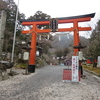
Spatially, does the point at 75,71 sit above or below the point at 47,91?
above

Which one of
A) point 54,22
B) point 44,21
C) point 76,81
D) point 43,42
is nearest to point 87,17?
point 54,22

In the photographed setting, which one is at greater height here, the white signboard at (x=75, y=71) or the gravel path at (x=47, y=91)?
the white signboard at (x=75, y=71)

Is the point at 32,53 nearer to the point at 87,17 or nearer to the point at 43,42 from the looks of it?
the point at 87,17

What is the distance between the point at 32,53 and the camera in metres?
8.48

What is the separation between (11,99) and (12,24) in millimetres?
16549

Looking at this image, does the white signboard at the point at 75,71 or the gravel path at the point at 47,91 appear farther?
the white signboard at the point at 75,71

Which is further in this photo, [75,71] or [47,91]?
[75,71]

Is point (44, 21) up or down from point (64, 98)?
up

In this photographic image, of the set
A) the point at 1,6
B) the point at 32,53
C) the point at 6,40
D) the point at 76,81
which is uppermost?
the point at 1,6

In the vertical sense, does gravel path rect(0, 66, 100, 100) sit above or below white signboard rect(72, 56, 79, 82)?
below

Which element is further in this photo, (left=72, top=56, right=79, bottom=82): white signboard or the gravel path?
(left=72, top=56, right=79, bottom=82): white signboard

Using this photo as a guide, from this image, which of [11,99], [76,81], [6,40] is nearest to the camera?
[11,99]

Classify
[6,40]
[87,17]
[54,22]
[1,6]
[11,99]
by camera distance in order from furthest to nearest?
1. [6,40]
2. [1,6]
3. [54,22]
4. [87,17]
5. [11,99]

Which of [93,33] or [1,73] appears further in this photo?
[93,33]
